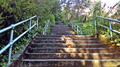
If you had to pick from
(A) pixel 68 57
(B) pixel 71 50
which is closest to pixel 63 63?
(A) pixel 68 57

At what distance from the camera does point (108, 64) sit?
2.32 meters

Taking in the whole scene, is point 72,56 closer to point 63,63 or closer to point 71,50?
point 71,50

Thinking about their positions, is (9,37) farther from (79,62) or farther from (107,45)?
(107,45)

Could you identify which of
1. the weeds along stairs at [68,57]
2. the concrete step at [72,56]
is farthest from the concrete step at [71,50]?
the concrete step at [72,56]

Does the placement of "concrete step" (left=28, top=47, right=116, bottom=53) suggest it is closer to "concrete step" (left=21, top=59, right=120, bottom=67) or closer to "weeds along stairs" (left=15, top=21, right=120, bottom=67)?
"weeds along stairs" (left=15, top=21, right=120, bottom=67)

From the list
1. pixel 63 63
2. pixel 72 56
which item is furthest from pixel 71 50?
pixel 63 63

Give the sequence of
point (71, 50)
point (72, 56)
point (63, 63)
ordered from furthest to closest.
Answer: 1. point (71, 50)
2. point (72, 56)
3. point (63, 63)

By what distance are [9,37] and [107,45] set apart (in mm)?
3122

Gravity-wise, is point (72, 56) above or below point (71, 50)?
below

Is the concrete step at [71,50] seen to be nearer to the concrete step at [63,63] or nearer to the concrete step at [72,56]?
the concrete step at [72,56]

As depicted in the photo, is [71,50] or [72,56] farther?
[71,50]

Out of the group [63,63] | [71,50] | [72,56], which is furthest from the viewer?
[71,50]

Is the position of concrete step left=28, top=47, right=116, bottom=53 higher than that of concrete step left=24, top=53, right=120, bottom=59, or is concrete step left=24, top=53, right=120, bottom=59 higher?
concrete step left=28, top=47, right=116, bottom=53

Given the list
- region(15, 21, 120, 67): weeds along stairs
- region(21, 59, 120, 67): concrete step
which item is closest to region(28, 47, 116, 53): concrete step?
region(15, 21, 120, 67): weeds along stairs
